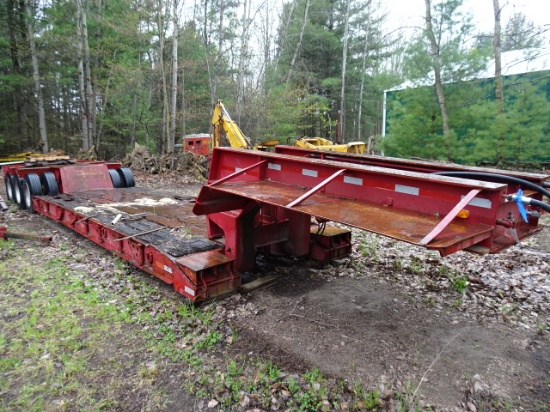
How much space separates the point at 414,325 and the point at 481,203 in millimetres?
1856

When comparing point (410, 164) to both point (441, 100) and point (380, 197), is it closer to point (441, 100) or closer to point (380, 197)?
point (380, 197)

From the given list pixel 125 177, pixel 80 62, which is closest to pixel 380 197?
pixel 125 177

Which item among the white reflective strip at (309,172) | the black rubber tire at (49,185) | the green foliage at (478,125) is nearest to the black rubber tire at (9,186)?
the black rubber tire at (49,185)

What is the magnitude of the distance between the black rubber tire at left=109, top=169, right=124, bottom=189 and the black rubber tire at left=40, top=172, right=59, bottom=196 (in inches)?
Result: 49.9

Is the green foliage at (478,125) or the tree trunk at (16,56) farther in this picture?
the tree trunk at (16,56)

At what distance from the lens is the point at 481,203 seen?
2752 millimetres

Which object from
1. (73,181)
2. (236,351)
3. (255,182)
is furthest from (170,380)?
(73,181)

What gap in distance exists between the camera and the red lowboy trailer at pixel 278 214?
2.74 m

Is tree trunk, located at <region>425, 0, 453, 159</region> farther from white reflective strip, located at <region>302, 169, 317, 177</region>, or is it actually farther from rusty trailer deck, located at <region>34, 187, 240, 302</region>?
white reflective strip, located at <region>302, 169, 317, 177</region>

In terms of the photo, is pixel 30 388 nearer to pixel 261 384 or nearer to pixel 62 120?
pixel 261 384

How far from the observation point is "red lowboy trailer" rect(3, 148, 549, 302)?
274 centimetres

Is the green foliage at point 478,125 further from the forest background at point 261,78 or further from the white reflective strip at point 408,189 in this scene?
the white reflective strip at point 408,189

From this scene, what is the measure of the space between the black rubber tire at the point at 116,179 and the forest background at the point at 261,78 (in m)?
6.80

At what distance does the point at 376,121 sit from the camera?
31.3 metres
